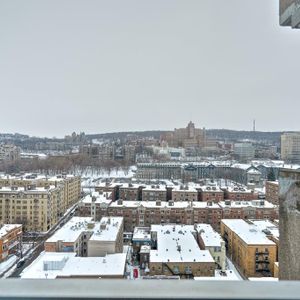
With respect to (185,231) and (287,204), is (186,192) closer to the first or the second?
(185,231)

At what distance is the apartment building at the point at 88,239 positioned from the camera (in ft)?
25.6

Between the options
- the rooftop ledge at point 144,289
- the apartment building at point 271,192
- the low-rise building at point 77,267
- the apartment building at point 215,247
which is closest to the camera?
the rooftop ledge at point 144,289

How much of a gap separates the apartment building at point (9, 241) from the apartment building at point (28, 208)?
2035 millimetres

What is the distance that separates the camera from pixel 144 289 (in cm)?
39

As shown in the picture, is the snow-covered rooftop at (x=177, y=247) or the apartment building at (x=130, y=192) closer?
the snow-covered rooftop at (x=177, y=247)

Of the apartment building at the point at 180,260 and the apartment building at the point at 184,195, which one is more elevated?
the apartment building at the point at 184,195

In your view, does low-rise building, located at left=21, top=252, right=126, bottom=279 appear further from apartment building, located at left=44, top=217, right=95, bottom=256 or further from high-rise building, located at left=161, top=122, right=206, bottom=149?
high-rise building, located at left=161, top=122, right=206, bottom=149

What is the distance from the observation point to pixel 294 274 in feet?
3.08

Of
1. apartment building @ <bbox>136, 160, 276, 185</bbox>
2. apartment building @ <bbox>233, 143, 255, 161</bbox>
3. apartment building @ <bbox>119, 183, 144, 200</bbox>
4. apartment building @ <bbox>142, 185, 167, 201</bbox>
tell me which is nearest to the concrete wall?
apartment building @ <bbox>142, 185, 167, 201</bbox>

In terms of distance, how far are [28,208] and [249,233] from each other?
7095 mm

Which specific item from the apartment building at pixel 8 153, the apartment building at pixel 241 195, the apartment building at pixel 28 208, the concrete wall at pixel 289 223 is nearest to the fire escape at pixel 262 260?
the apartment building at pixel 241 195

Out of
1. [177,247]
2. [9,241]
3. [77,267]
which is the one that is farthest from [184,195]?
[77,267]

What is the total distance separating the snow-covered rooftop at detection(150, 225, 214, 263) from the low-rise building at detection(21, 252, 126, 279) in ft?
3.43

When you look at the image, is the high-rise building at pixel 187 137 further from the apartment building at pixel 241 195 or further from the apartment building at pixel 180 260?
the apartment building at pixel 180 260
